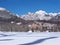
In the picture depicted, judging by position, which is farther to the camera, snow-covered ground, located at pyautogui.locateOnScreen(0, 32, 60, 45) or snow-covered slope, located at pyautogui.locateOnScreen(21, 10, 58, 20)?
snow-covered slope, located at pyautogui.locateOnScreen(21, 10, 58, 20)

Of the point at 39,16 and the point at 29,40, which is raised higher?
the point at 39,16

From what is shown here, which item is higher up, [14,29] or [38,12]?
[38,12]

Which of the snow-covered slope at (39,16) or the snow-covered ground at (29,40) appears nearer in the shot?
the snow-covered ground at (29,40)

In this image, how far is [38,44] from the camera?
135 inches

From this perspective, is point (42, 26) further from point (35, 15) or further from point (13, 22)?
point (13, 22)

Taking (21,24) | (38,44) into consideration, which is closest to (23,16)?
(21,24)

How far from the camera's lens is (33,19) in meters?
8.25

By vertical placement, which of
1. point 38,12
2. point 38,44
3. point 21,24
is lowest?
point 38,44

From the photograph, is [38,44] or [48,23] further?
[48,23]

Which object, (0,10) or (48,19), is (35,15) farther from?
(0,10)

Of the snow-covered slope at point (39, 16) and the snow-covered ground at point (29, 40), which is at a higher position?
the snow-covered slope at point (39, 16)

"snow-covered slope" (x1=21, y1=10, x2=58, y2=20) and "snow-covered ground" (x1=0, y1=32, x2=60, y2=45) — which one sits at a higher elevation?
"snow-covered slope" (x1=21, y1=10, x2=58, y2=20)

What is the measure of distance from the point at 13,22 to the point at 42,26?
1.46 meters

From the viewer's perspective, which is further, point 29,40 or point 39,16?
point 39,16
